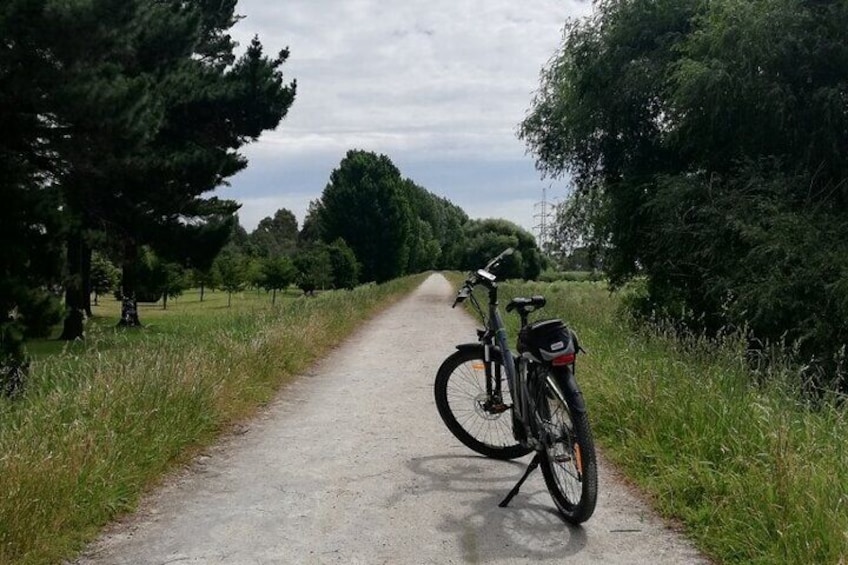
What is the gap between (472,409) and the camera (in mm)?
5848

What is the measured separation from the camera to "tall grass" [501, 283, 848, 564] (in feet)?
11.4

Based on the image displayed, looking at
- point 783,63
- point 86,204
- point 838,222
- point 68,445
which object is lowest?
point 68,445

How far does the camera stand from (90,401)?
5539 millimetres

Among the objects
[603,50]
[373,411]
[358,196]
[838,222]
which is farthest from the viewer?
[358,196]

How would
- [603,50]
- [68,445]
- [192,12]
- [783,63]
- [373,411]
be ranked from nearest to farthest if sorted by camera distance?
[68,445]
[373,411]
[783,63]
[603,50]
[192,12]

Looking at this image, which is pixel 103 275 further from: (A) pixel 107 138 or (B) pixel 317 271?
(A) pixel 107 138

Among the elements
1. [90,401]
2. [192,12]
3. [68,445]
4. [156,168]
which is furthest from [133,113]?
[68,445]

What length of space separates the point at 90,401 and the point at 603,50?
1478 centimetres

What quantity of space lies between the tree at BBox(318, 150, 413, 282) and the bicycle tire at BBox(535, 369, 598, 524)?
148 ft

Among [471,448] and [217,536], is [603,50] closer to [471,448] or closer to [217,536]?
[471,448]

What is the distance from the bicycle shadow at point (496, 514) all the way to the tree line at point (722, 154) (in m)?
5.07

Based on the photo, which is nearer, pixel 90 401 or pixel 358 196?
pixel 90 401

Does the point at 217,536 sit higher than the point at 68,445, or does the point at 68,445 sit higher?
the point at 68,445

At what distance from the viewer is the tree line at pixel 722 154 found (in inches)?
456
